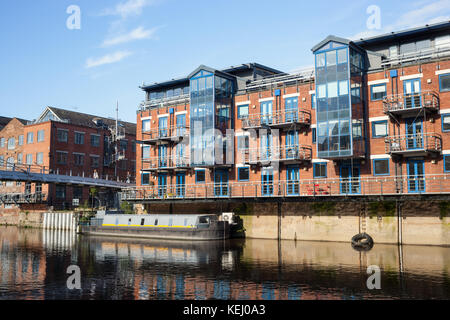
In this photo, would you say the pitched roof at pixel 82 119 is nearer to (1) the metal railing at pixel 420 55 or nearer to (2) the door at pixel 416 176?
(1) the metal railing at pixel 420 55

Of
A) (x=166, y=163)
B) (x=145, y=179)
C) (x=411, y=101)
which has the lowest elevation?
(x=145, y=179)

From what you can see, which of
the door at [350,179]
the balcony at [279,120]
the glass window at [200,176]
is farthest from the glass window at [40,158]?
the door at [350,179]

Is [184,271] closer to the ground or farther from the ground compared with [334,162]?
closer to the ground

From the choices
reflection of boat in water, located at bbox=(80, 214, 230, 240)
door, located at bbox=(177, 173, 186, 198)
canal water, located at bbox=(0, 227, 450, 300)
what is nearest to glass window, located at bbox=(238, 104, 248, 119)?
door, located at bbox=(177, 173, 186, 198)

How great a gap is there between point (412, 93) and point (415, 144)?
393 centimetres

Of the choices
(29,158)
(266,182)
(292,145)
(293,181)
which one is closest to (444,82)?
(292,145)

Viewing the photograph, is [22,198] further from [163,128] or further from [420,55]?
[420,55]

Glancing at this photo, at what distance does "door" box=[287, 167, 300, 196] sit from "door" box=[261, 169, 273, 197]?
1.66 metres

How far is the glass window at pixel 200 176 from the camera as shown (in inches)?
1800

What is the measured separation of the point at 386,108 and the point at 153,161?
2502 centimetres

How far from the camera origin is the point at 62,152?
2625 inches

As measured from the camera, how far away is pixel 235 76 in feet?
149

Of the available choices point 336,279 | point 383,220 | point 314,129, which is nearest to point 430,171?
point 383,220
